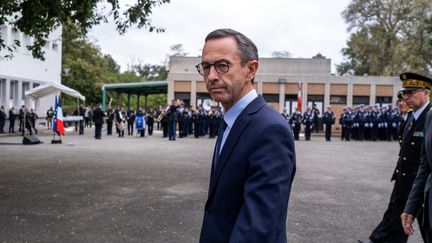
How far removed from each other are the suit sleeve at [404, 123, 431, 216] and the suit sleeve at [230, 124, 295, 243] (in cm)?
211

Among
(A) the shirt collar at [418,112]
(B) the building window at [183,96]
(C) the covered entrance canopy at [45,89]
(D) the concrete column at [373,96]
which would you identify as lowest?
(A) the shirt collar at [418,112]

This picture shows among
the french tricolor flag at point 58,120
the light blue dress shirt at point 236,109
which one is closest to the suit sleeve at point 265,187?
the light blue dress shirt at point 236,109

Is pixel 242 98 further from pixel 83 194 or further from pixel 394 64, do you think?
pixel 394 64

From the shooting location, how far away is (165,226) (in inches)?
267

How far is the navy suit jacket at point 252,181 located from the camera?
7.18 ft

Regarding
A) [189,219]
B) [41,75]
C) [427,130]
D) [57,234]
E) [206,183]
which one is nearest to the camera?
[427,130]

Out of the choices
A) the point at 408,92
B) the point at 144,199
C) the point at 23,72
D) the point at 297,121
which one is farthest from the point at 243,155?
the point at 23,72

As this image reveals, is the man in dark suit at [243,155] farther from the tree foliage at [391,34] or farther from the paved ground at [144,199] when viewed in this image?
the tree foliage at [391,34]

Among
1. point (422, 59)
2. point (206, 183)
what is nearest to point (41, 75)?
point (206, 183)

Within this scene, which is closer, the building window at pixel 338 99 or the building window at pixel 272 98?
the building window at pixel 272 98

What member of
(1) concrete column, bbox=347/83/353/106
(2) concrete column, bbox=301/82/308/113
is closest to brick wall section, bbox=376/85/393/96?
(1) concrete column, bbox=347/83/353/106

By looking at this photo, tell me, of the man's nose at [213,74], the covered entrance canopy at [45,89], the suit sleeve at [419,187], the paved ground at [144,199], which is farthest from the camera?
the covered entrance canopy at [45,89]

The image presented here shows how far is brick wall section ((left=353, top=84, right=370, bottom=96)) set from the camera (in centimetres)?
4011

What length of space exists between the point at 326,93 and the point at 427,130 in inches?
1460
